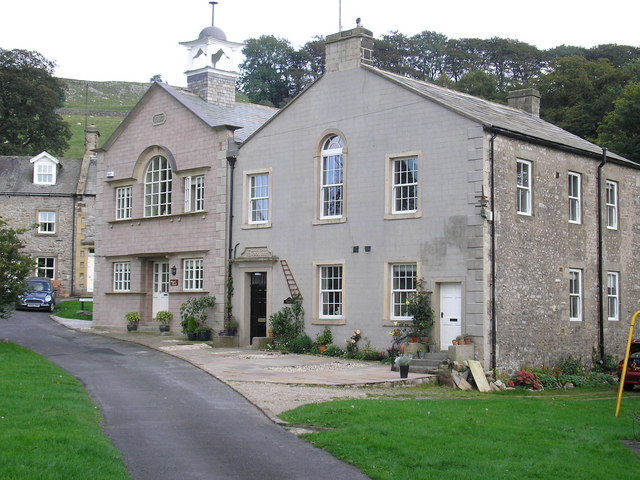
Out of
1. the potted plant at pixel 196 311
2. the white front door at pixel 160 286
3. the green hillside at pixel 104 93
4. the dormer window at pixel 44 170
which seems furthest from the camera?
the green hillside at pixel 104 93

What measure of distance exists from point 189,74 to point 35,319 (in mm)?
13143

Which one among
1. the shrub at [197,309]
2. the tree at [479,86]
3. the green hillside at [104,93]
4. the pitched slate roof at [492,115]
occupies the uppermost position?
the green hillside at [104,93]

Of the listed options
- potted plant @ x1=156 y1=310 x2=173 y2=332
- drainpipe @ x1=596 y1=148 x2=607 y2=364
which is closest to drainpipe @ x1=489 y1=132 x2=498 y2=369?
drainpipe @ x1=596 y1=148 x2=607 y2=364

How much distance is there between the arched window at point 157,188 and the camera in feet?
109

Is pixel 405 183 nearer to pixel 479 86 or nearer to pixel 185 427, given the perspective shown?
pixel 185 427

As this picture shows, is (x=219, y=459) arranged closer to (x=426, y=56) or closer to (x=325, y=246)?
(x=325, y=246)

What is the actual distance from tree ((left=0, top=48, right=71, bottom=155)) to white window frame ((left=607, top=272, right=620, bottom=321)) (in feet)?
171

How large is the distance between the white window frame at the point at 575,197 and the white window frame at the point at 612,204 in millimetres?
2244

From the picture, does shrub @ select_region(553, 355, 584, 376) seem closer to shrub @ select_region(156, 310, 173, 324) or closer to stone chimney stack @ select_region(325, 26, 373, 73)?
stone chimney stack @ select_region(325, 26, 373, 73)

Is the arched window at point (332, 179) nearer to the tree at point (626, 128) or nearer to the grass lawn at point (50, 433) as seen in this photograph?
the grass lawn at point (50, 433)

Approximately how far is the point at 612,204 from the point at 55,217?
34.5 m

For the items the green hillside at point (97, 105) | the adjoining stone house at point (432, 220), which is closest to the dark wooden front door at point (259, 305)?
the adjoining stone house at point (432, 220)

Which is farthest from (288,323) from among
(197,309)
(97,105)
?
(97,105)

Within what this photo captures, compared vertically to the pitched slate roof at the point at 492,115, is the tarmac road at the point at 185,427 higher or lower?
lower
